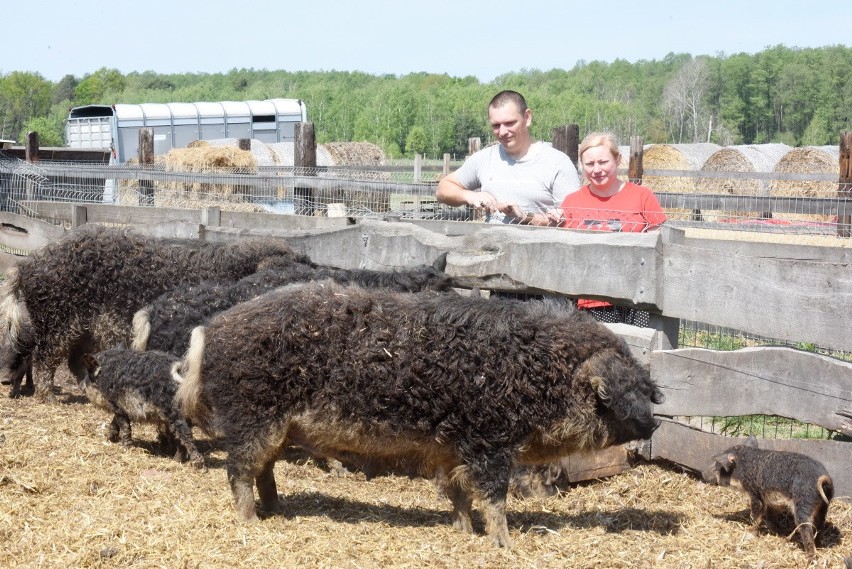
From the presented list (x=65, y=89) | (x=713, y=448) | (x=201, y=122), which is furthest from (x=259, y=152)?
(x=65, y=89)

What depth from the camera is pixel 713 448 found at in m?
5.74

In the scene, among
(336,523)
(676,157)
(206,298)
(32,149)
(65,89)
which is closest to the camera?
(336,523)

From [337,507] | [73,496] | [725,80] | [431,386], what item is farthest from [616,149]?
[725,80]

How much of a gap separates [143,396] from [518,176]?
10.1ft

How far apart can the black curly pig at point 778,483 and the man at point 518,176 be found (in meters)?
2.19

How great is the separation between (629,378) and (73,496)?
3.21 metres

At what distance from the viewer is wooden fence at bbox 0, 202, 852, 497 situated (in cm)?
502

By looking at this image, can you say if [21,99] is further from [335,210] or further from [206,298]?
[206,298]

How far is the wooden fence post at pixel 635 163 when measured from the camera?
17859mm

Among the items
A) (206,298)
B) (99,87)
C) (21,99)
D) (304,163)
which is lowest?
(206,298)

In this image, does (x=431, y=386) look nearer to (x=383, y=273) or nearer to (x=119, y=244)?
(x=383, y=273)

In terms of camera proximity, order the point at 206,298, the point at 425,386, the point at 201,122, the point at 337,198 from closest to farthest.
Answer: the point at 425,386
the point at 206,298
the point at 337,198
the point at 201,122

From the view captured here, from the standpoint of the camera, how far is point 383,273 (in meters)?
6.82

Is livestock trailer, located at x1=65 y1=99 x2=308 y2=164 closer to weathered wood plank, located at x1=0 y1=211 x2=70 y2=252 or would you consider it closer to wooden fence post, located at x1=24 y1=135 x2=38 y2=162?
wooden fence post, located at x1=24 y1=135 x2=38 y2=162
